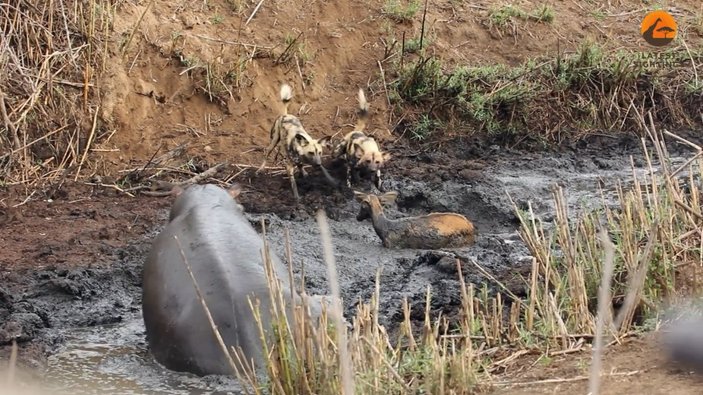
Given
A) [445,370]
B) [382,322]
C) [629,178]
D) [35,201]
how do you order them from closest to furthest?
[445,370]
[382,322]
[35,201]
[629,178]

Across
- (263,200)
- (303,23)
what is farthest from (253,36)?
(263,200)

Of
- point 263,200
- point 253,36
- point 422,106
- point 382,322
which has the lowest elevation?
point 382,322

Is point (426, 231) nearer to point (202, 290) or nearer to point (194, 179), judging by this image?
point (194, 179)

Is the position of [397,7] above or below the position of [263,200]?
above

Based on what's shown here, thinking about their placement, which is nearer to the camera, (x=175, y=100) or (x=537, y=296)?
(x=537, y=296)

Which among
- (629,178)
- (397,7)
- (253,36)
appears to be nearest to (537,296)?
(629,178)

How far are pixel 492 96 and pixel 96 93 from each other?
173 inches

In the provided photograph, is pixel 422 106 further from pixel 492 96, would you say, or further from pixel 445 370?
pixel 445 370

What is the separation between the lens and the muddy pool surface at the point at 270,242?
650cm

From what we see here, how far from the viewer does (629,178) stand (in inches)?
454

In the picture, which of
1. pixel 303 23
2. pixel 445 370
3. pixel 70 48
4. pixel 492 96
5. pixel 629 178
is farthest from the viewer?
pixel 303 23

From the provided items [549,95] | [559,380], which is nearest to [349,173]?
[549,95]

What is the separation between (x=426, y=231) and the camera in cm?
888

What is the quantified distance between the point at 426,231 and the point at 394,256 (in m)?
0.34
